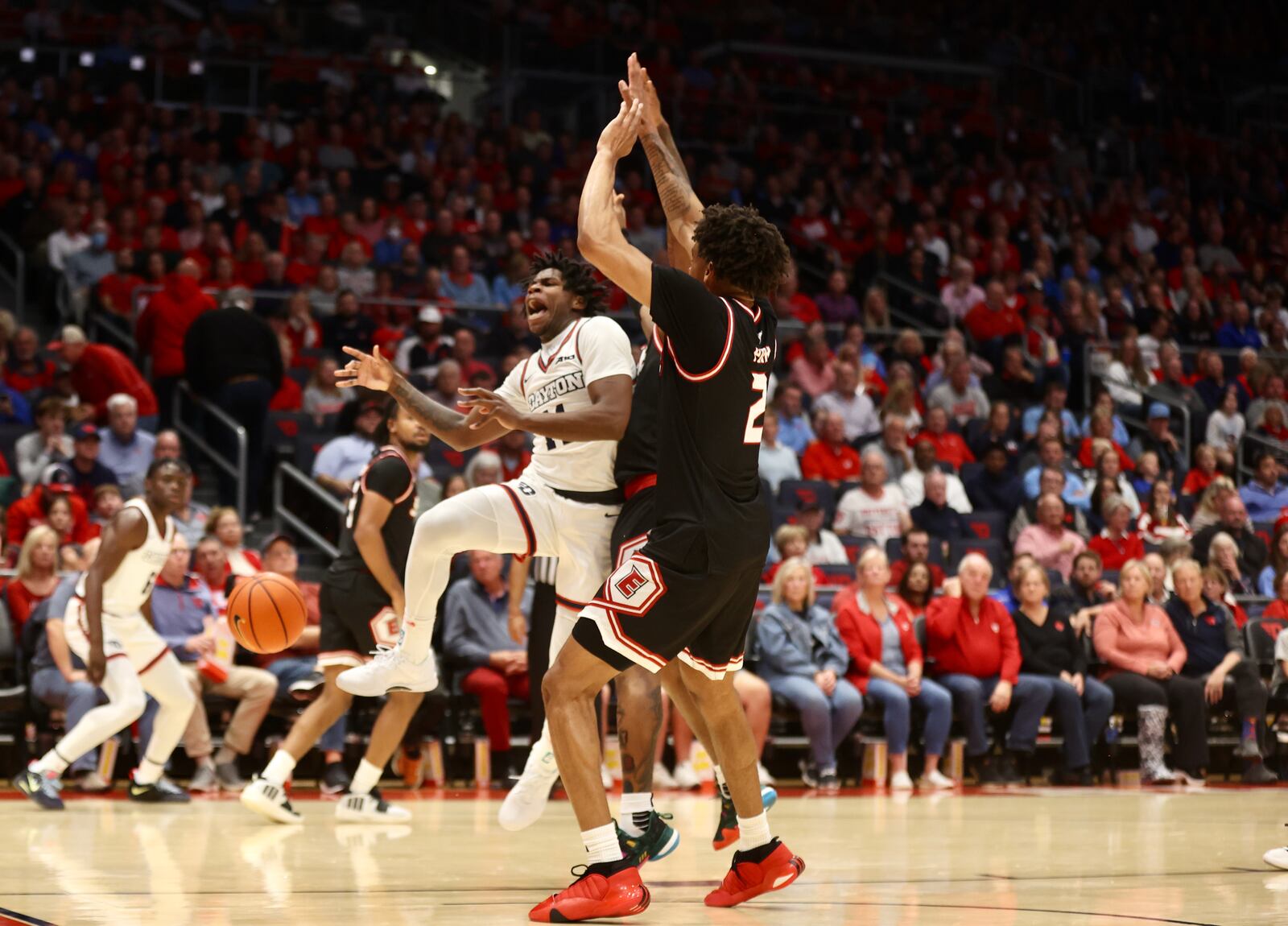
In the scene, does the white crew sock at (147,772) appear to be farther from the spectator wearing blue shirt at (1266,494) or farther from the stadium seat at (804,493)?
the spectator wearing blue shirt at (1266,494)

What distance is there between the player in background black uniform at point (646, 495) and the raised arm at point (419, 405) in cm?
51

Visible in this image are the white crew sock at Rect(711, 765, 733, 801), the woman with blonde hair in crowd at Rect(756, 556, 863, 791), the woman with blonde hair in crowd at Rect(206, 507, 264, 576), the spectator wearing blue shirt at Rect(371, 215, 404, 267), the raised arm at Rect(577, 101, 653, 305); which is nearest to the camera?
the raised arm at Rect(577, 101, 653, 305)

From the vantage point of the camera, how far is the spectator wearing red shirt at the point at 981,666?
35.1ft

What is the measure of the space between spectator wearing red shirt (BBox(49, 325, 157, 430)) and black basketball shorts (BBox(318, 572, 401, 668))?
14.9 feet

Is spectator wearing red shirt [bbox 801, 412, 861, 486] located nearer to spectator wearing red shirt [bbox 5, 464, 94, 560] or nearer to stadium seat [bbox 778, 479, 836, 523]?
stadium seat [bbox 778, 479, 836, 523]

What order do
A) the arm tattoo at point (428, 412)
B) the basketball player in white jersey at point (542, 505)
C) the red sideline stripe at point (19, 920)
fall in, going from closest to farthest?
the red sideline stripe at point (19, 920)
the arm tattoo at point (428, 412)
the basketball player in white jersey at point (542, 505)

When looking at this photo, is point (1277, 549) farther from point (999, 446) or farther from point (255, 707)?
point (255, 707)

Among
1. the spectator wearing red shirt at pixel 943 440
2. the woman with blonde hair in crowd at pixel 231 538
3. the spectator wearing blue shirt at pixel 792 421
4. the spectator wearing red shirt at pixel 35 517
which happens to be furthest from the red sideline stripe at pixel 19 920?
the spectator wearing red shirt at pixel 943 440

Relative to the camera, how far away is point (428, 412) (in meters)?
5.45

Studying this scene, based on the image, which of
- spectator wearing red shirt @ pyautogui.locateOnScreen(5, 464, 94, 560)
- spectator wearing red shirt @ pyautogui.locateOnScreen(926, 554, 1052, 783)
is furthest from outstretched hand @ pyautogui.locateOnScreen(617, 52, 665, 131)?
spectator wearing red shirt @ pyautogui.locateOnScreen(5, 464, 94, 560)

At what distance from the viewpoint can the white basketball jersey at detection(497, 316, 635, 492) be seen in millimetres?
5836

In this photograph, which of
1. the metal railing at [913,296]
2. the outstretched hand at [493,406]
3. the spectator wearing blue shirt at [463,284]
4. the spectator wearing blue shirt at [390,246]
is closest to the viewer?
the outstretched hand at [493,406]

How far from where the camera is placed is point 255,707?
9539 millimetres

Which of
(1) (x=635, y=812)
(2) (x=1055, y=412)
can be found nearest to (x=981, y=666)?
(2) (x=1055, y=412)
